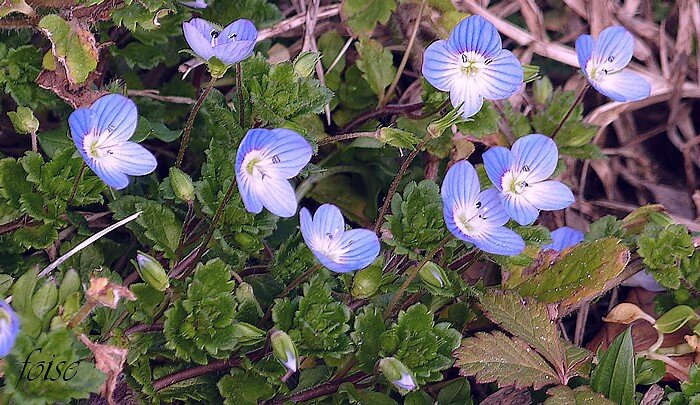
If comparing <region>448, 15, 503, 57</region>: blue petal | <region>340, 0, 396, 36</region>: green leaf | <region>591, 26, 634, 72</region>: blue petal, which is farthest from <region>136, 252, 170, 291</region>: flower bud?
<region>591, 26, 634, 72</region>: blue petal

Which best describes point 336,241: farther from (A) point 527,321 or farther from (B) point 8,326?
(B) point 8,326

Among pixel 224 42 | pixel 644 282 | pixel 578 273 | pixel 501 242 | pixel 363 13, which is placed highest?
pixel 224 42

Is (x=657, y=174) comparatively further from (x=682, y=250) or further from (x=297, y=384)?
(x=297, y=384)

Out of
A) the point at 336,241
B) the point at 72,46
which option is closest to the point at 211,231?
the point at 336,241

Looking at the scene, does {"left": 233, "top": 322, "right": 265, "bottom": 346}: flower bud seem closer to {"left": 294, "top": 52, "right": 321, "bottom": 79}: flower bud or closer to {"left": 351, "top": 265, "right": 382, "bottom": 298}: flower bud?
{"left": 351, "top": 265, "right": 382, "bottom": 298}: flower bud

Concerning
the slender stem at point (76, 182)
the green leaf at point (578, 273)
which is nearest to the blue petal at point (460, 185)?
the green leaf at point (578, 273)

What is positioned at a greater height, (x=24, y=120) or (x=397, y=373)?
(x=24, y=120)

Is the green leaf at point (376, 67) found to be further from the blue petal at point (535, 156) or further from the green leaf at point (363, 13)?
the blue petal at point (535, 156)
